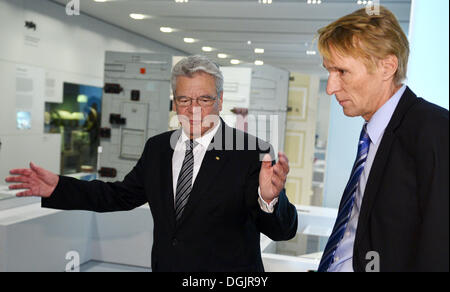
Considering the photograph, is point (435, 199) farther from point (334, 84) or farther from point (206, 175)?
point (206, 175)

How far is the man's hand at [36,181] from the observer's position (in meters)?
1.46

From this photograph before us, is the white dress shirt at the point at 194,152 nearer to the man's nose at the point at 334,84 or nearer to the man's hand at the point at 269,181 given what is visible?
the man's hand at the point at 269,181

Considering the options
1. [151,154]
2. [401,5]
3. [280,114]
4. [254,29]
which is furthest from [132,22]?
[151,154]

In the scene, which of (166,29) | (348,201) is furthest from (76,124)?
(348,201)

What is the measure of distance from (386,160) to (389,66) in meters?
0.25

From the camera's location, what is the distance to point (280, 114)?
18.7 ft

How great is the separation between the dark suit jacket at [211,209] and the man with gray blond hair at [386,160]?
36 centimetres

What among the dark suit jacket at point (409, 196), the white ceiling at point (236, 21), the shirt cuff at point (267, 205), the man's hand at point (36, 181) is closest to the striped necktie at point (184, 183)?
the shirt cuff at point (267, 205)

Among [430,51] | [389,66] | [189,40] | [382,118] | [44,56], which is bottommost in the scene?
[382,118]

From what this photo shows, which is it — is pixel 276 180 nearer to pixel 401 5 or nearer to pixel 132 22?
pixel 401 5

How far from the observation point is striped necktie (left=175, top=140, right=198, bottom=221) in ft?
4.96

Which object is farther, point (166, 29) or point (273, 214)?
point (166, 29)

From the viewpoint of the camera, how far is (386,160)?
1.00 meters

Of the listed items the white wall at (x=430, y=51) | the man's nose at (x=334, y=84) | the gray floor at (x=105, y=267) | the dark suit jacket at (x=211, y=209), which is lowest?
the gray floor at (x=105, y=267)
